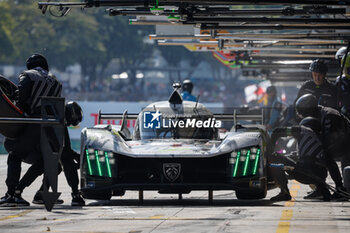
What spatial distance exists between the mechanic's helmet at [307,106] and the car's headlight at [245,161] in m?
1.77

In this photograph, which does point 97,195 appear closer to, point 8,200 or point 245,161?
point 8,200

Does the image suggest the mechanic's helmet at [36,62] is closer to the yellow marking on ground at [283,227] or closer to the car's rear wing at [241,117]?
the car's rear wing at [241,117]

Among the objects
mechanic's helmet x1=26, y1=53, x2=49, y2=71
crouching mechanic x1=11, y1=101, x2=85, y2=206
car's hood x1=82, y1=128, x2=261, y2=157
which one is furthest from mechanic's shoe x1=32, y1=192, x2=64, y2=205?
mechanic's helmet x1=26, y1=53, x2=49, y2=71

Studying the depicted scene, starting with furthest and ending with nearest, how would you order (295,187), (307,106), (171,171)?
(295,187), (307,106), (171,171)

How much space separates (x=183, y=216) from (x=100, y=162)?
6.97 feet

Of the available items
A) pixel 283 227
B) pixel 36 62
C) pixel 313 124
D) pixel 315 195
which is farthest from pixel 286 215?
pixel 36 62

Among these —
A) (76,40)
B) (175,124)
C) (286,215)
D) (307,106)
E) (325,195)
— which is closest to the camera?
(286,215)

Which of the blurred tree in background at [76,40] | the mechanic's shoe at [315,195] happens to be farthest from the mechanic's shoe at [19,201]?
the blurred tree in background at [76,40]

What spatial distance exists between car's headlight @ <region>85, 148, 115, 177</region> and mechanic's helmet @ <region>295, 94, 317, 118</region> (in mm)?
3026

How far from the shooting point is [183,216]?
928cm

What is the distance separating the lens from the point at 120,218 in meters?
9.15

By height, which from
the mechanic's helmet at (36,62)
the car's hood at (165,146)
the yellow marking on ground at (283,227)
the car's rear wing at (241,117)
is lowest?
the yellow marking on ground at (283,227)

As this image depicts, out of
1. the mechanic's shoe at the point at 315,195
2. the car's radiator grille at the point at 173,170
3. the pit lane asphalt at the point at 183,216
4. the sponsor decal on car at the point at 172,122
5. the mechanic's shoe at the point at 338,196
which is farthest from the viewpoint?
the sponsor decal on car at the point at 172,122

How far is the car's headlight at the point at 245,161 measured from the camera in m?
11.0
